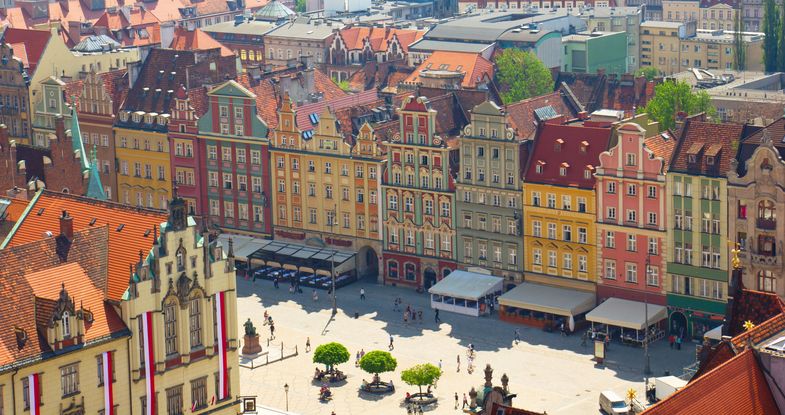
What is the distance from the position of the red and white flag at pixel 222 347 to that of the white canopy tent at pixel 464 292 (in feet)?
176

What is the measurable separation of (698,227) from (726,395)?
3197 inches

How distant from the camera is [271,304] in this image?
19738 centimetres

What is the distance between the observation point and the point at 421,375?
16488 centimetres

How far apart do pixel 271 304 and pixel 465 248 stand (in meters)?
19.9

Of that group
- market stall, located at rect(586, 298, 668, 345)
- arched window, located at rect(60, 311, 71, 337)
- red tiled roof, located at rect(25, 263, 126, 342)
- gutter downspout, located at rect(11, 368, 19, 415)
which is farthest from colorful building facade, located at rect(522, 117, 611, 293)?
gutter downspout, located at rect(11, 368, 19, 415)

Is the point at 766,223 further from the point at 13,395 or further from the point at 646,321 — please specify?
the point at 13,395

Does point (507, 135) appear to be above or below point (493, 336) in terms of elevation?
above

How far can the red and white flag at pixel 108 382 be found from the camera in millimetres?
132000

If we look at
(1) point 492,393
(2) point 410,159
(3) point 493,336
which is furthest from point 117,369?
(2) point 410,159

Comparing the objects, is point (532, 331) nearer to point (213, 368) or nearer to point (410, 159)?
point (410, 159)

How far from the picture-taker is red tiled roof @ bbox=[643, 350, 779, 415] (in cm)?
9950

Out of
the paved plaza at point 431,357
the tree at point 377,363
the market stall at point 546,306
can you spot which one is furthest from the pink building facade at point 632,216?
the tree at point 377,363

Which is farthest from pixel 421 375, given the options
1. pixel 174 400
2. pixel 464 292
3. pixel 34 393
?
pixel 34 393

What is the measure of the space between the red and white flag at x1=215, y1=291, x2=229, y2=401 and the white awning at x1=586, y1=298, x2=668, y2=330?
164 feet
